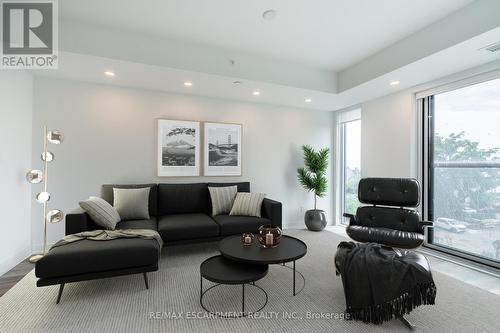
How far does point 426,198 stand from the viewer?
12.0 feet

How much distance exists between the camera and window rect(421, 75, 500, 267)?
297 cm

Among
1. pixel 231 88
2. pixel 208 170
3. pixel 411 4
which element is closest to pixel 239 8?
pixel 231 88

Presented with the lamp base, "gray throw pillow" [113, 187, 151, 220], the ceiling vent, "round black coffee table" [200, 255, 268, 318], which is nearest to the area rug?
"round black coffee table" [200, 255, 268, 318]

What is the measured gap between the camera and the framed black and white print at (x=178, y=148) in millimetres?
3994

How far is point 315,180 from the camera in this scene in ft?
15.5

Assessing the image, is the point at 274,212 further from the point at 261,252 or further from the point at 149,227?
the point at 149,227

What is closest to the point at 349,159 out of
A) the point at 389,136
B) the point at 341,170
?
the point at 341,170

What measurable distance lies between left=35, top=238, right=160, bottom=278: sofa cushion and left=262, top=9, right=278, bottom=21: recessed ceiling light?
105 inches

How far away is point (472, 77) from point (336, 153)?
8.36ft

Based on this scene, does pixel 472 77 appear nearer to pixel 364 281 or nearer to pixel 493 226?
pixel 493 226

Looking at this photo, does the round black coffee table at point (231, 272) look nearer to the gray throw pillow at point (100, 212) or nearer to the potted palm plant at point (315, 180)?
the gray throw pillow at point (100, 212)

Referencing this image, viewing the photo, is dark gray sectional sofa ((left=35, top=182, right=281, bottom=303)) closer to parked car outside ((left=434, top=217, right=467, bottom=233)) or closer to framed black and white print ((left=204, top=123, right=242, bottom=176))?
framed black and white print ((left=204, top=123, right=242, bottom=176))

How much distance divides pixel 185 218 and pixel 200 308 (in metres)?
1.49

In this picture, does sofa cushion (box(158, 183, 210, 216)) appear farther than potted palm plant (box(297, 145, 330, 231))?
No
